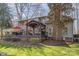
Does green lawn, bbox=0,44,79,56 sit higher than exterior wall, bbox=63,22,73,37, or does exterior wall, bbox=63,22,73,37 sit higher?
exterior wall, bbox=63,22,73,37

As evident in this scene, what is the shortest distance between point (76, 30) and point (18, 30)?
0.48 meters

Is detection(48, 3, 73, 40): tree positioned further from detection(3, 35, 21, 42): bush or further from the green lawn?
detection(3, 35, 21, 42): bush

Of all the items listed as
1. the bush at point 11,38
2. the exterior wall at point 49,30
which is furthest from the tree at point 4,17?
the exterior wall at point 49,30

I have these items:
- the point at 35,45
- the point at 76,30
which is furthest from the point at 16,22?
the point at 76,30

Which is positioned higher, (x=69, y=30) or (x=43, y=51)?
(x=69, y=30)

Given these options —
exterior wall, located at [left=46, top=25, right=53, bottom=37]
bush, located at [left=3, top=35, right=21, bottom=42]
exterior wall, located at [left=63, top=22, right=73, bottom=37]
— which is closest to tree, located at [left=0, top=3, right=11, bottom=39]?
bush, located at [left=3, top=35, right=21, bottom=42]

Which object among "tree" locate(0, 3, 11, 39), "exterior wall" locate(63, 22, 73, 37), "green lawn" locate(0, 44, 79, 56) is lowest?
"green lawn" locate(0, 44, 79, 56)

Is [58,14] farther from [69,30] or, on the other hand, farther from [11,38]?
[11,38]

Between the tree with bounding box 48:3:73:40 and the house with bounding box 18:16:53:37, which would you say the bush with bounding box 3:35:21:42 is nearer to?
the house with bounding box 18:16:53:37

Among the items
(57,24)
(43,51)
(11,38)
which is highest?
(57,24)

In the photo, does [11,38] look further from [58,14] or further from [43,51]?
[58,14]

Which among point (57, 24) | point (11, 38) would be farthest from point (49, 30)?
point (11, 38)

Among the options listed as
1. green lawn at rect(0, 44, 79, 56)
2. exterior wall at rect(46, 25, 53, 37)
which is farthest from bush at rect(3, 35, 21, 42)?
exterior wall at rect(46, 25, 53, 37)

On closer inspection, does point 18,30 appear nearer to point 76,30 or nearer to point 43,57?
point 43,57
